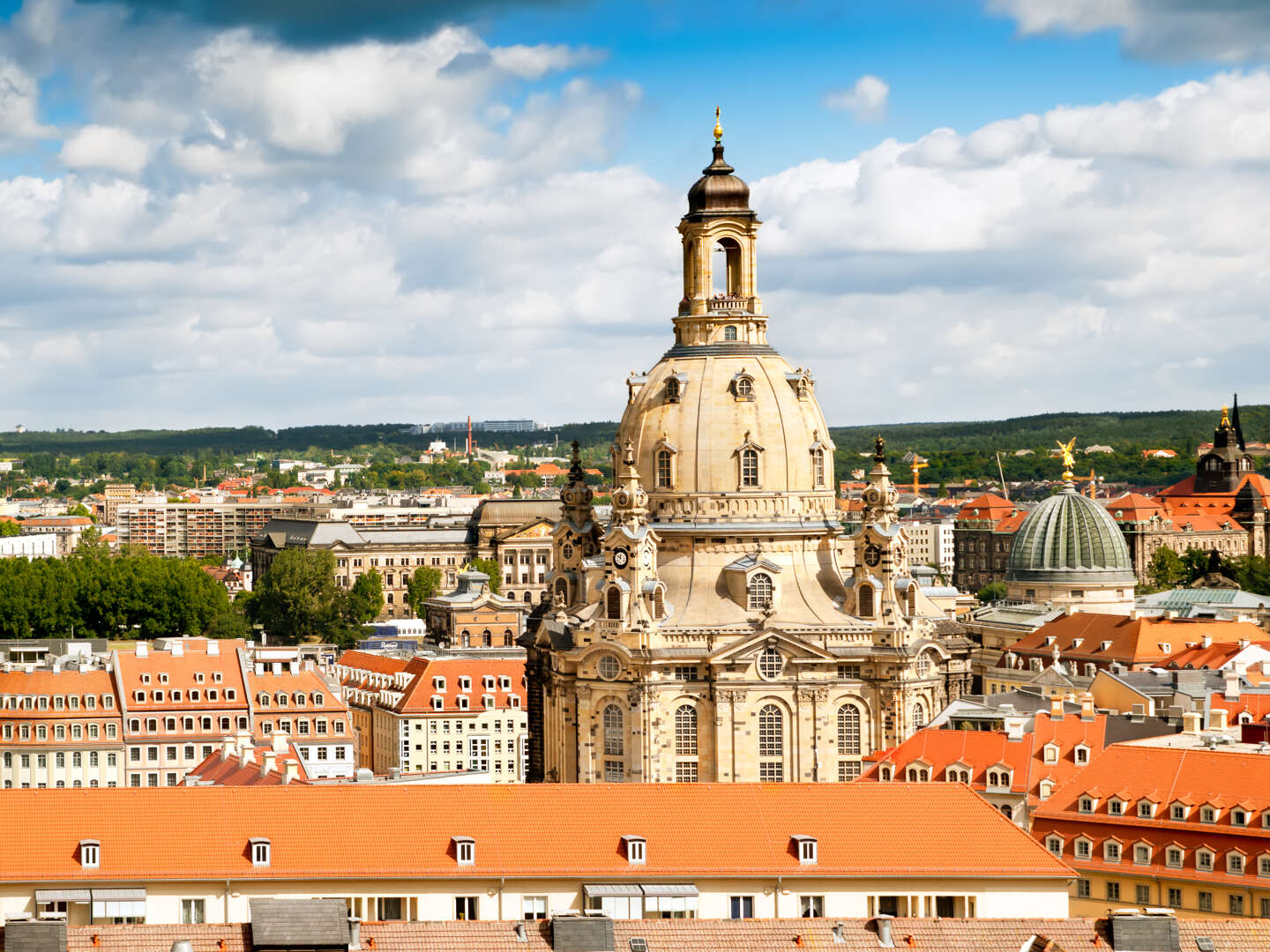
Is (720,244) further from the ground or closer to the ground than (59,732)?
further from the ground

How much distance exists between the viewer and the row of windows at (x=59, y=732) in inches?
6452

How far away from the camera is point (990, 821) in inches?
3393

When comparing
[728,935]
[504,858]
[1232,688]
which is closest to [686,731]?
[1232,688]

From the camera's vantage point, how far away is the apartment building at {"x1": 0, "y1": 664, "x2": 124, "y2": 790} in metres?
164

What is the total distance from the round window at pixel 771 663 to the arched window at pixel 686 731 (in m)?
4.01

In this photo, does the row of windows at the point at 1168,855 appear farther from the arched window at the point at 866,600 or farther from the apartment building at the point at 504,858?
the arched window at the point at 866,600

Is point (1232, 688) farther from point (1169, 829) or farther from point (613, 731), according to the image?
point (1169, 829)

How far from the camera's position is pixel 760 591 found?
135 m

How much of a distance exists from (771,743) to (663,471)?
15661mm

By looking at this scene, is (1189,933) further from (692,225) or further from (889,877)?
(692,225)

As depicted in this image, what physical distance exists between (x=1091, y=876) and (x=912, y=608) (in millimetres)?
37969

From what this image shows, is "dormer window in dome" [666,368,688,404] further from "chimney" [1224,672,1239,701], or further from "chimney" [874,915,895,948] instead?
"chimney" [874,915,895,948]

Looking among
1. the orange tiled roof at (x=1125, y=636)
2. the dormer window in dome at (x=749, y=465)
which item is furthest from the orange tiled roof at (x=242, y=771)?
the orange tiled roof at (x=1125, y=636)

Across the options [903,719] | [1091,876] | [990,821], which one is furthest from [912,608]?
[990,821]
